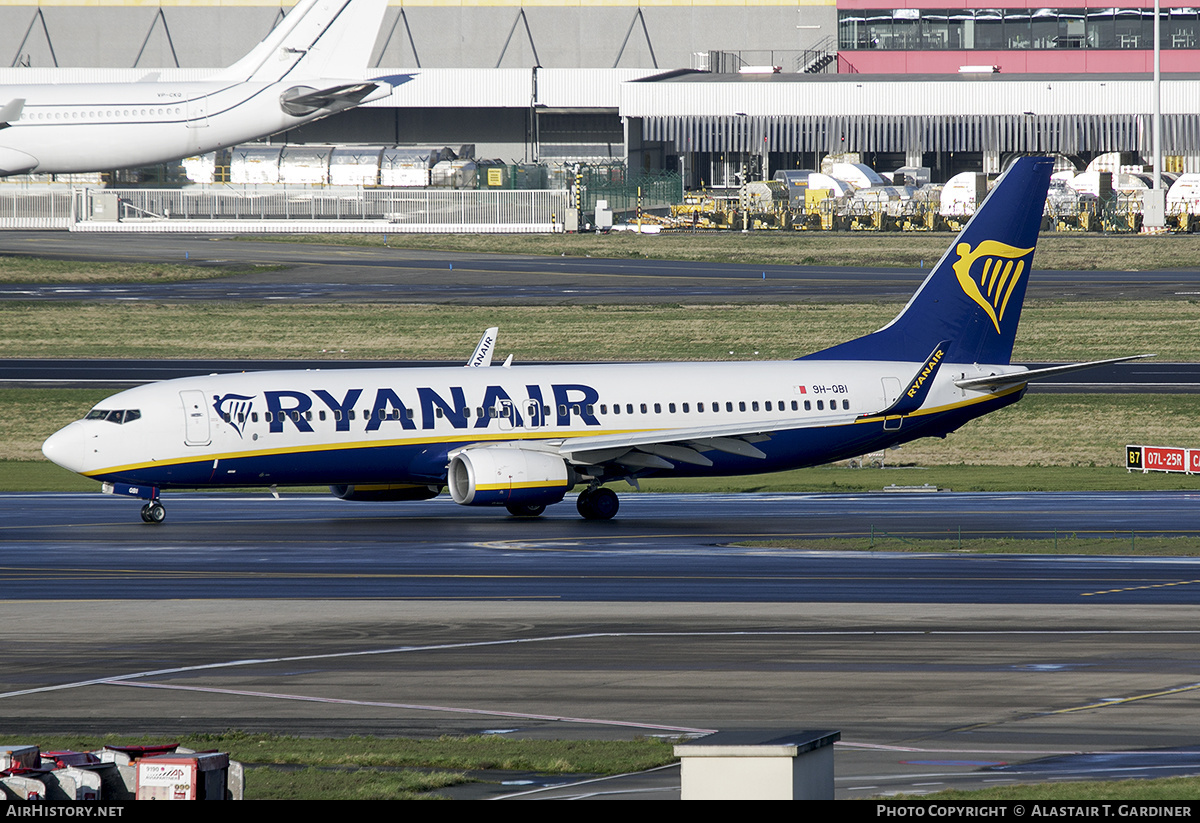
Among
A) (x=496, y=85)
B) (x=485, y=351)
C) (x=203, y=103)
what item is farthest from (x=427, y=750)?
(x=496, y=85)

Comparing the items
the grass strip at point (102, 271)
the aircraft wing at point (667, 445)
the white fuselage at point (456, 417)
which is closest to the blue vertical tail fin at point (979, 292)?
the white fuselage at point (456, 417)

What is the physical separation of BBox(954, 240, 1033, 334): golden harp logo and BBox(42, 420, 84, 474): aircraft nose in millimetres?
24788

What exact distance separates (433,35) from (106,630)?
127043 millimetres

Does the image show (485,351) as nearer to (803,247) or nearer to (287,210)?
(803,247)

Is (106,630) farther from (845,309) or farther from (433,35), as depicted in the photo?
(433,35)

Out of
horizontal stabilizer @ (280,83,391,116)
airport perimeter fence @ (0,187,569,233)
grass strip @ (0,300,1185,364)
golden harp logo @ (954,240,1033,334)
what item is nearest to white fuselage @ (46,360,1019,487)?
golden harp logo @ (954,240,1033,334)

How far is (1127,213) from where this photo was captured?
119 metres

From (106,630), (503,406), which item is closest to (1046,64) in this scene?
(503,406)

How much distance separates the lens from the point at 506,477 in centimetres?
4131

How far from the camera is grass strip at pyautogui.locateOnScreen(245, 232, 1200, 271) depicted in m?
99.2

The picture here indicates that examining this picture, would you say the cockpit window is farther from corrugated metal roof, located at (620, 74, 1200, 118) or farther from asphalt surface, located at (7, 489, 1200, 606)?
corrugated metal roof, located at (620, 74, 1200, 118)

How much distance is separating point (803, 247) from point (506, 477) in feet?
223

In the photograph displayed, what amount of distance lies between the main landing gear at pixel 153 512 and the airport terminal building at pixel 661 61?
329 feet

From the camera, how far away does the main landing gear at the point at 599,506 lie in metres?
43.5
